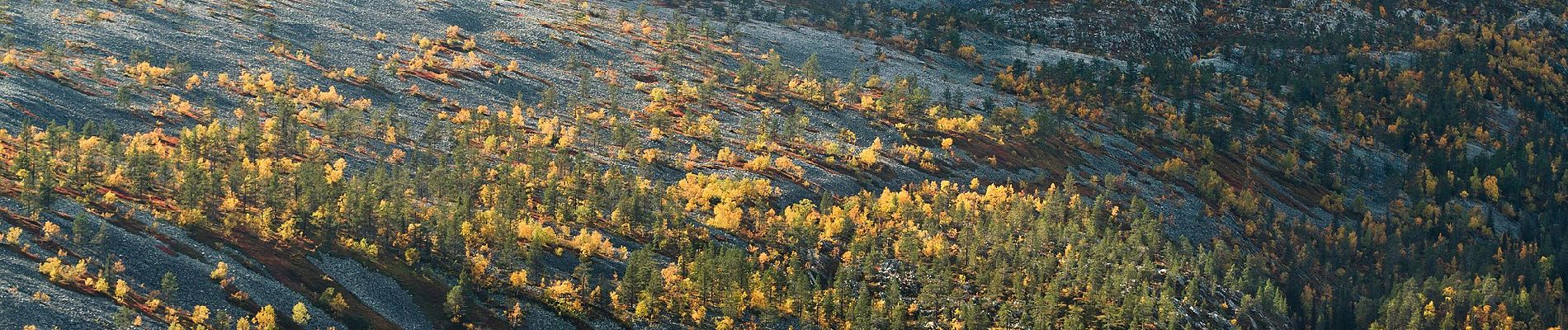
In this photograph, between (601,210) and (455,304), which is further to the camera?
(601,210)

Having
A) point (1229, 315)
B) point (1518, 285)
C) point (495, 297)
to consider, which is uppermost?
point (495, 297)

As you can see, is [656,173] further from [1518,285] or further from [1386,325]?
[1518,285]

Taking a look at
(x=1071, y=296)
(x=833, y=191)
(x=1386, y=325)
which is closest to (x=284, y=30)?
(x=833, y=191)

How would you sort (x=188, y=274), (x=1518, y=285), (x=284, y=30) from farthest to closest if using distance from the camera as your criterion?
1. (x=284, y=30)
2. (x=1518, y=285)
3. (x=188, y=274)

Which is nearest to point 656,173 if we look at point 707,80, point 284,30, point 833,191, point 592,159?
point 592,159

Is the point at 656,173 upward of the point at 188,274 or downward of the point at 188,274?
downward

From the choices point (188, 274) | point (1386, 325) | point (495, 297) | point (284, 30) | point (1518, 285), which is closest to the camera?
point (188, 274)

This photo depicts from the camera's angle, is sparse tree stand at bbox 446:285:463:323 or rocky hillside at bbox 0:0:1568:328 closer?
sparse tree stand at bbox 446:285:463:323

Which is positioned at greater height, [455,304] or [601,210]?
[455,304]

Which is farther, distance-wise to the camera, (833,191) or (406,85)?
(406,85)

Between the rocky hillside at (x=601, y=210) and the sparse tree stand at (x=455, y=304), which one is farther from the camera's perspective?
the rocky hillside at (x=601, y=210)
